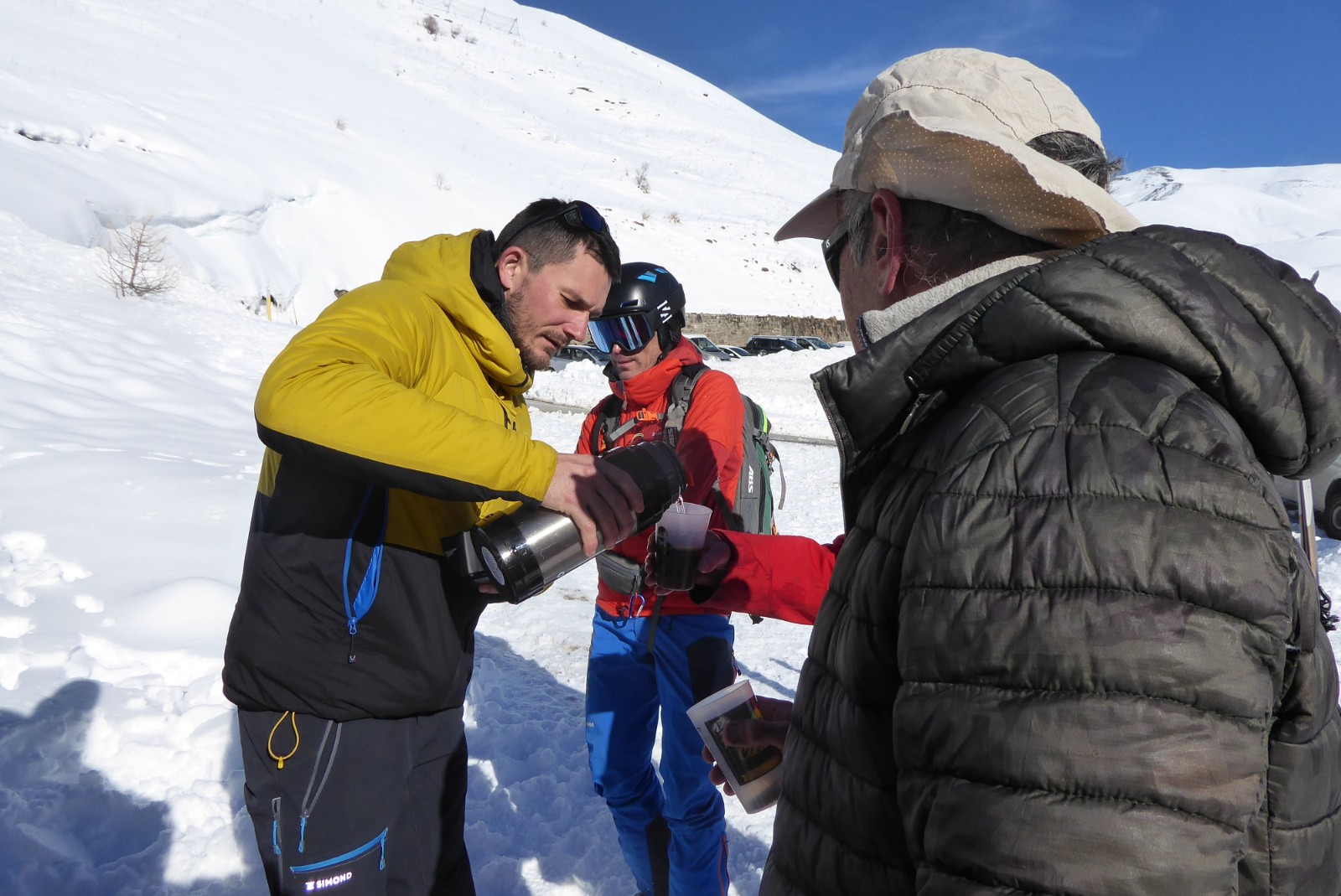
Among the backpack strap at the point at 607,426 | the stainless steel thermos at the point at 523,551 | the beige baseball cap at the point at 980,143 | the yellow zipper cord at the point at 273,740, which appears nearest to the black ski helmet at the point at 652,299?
the backpack strap at the point at 607,426

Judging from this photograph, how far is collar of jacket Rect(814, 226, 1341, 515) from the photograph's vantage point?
0.83 meters

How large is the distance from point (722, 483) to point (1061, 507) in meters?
2.50

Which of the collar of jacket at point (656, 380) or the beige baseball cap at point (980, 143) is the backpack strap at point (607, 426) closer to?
the collar of jacket at point (656, 380)

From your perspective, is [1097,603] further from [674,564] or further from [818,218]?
[674,564]

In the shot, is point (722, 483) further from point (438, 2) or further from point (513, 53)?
point (438, 2)

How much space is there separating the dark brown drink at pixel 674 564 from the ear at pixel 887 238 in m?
1.31

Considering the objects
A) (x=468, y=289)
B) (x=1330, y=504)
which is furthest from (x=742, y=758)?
(x=1330, y=504)

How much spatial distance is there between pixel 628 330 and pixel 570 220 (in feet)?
3.25

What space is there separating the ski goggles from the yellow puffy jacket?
44.4 inches

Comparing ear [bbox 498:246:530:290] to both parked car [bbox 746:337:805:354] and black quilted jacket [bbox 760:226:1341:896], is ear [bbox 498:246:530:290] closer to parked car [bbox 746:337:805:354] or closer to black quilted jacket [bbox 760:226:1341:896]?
black quilted jacket [bbox 760:226:1341:896]

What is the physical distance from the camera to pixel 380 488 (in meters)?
1.88

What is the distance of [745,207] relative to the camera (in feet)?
142

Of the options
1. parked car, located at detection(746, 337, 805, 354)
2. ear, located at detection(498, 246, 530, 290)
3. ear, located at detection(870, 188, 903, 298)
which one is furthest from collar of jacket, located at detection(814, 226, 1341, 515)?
parked car, located at detection(746, 337, 805, 354)

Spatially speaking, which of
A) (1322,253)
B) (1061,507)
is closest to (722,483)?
(1061,507)
